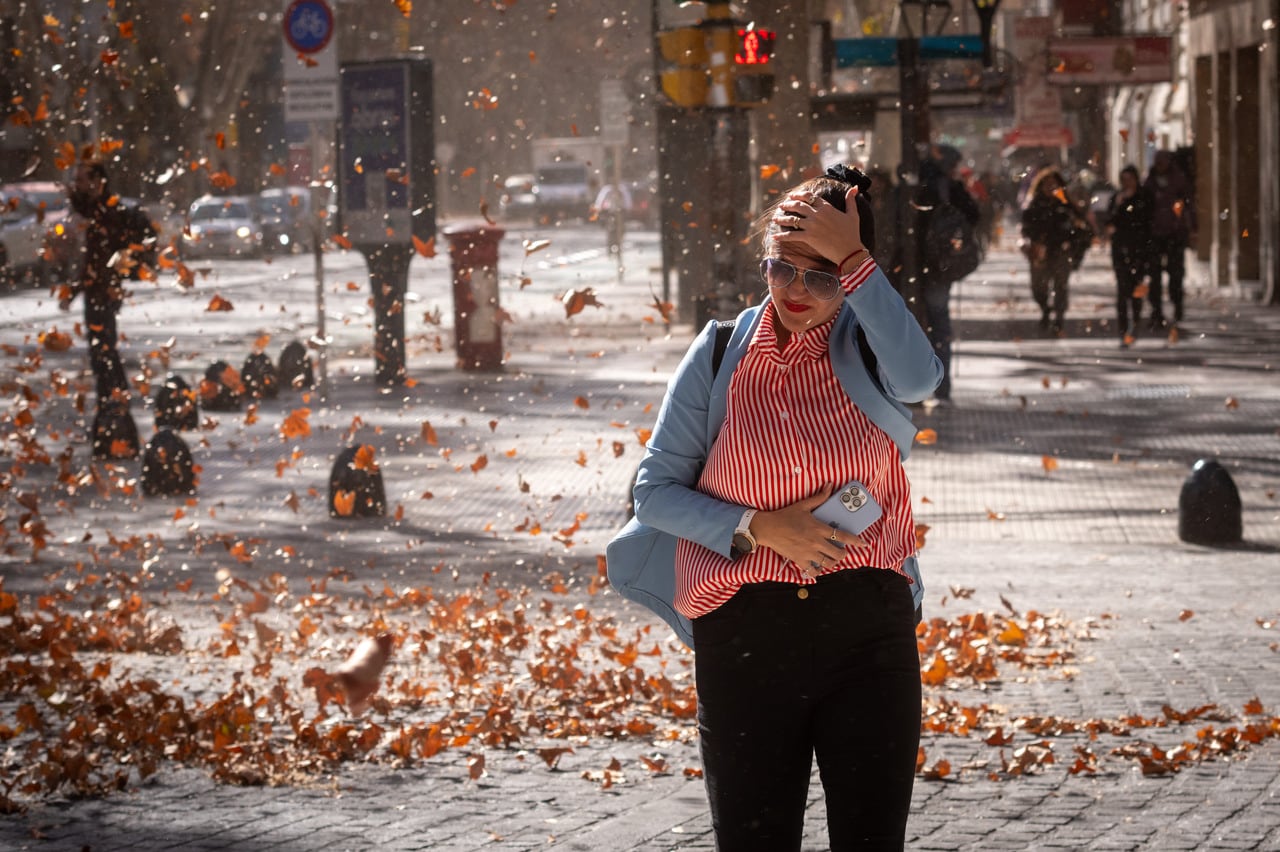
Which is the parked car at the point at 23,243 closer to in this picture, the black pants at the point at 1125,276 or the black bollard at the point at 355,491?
the black pants at the point at 1125,276

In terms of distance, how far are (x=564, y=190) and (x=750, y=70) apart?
62.3 meters

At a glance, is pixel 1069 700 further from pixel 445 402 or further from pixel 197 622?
pixel 445 402

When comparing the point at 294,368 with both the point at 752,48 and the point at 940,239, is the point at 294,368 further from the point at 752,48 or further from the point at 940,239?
the point at 752,48

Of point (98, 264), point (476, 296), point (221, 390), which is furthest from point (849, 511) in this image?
point (476, 296)

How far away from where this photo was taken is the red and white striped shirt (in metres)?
3.61

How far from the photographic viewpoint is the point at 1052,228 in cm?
2170

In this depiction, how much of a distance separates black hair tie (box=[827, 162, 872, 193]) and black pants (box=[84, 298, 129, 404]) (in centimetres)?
1203

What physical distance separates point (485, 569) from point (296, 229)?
4236cm

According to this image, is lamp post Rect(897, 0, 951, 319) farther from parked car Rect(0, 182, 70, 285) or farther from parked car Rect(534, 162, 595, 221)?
parked car Rect(534, 162, 595, 221)

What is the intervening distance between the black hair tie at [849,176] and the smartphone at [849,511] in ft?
1.82

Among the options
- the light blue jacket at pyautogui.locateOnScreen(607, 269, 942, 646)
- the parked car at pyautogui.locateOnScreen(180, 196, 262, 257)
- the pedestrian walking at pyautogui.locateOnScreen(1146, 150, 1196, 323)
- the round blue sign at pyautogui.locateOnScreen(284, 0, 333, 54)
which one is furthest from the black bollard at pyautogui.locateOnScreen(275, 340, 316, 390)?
the parked car at pyautogui.locateOnScreen(180, 196, 262, 257)

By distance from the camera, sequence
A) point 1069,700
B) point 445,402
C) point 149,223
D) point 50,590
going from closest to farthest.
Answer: point 1069,700 < point 50,590 < point 149,223 < point 445,402

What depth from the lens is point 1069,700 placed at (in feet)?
22.7

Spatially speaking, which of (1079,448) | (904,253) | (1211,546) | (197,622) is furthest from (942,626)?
Answer: (904,253)
